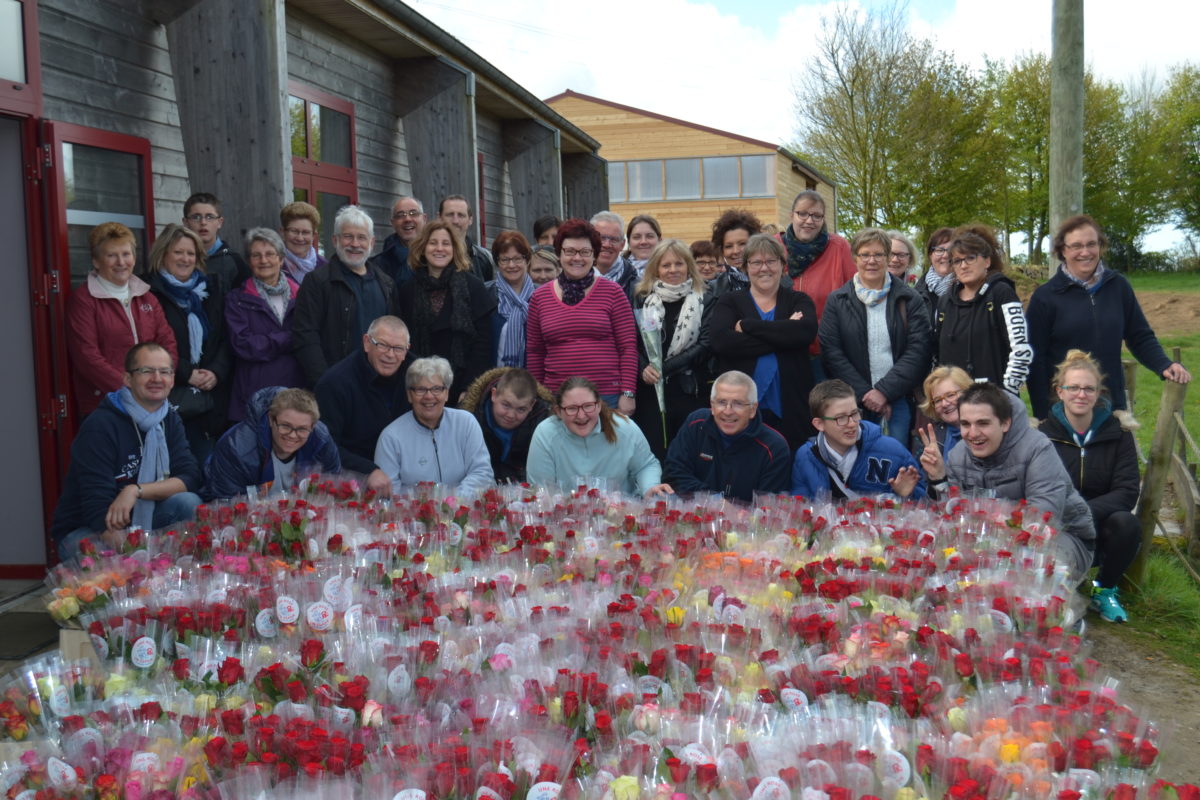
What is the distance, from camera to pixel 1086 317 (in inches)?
253

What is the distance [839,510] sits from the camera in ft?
12.6

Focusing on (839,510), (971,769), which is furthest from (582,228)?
(971,769)

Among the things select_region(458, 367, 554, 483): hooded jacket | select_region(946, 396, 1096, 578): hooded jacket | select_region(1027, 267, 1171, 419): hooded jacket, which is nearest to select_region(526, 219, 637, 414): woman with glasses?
select_region(458, 367, 554, 483): hooded jacket

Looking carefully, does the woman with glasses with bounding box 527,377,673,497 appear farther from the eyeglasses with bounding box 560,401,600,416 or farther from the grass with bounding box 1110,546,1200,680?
the grass with bounding box 1110,546,1200,680

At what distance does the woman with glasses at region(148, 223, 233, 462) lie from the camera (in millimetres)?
5898

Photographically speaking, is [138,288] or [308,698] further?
[138,288]

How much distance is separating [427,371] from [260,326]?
4.30 feet

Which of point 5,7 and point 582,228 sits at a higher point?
point 5,7

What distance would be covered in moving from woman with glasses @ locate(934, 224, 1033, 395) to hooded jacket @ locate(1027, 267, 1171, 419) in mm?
309

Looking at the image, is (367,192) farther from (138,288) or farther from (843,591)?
(843,591)

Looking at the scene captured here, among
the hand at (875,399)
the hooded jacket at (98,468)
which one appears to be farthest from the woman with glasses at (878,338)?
the hooded jacket at (98,468)

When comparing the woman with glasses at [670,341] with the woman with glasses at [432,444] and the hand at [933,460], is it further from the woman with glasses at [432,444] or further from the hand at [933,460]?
the hand at [933,460]

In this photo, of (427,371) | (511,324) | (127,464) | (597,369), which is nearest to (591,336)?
(597,369)

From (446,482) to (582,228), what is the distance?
5.53ft
